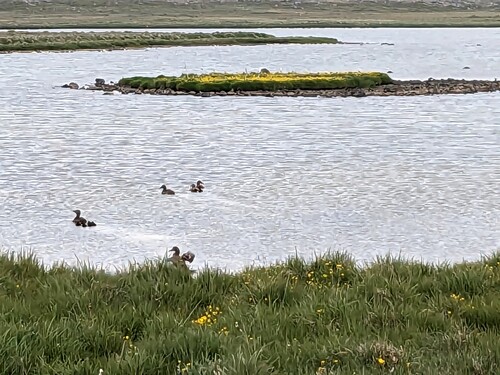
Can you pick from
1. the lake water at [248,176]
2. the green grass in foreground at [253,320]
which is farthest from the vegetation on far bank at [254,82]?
the green grass in foreground at [253,320]

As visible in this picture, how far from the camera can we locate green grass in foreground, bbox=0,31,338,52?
110875 millimetres

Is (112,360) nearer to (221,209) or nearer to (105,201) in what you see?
(221,209)

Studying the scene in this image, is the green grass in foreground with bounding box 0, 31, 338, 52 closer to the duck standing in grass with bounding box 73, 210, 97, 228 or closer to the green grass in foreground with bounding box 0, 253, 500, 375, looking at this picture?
the duck standing in grass with bounding box 73, 210, 97, 228

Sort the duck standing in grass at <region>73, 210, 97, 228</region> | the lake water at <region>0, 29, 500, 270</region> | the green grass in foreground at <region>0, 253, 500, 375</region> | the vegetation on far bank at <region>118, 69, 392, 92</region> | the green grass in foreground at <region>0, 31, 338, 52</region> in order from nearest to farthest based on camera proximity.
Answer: the green grass in foreground at <region>0, 253, 500, 375</region>, the lake water at <region>0, 29, 500, 270</region>, the duck standing in grass at <region>73, 210, 97, 228</region>, the vegetation on far bank at <region>118, 69, 392, 92</region>, the green grass in foreground at <region>0, 31, 338, 52</region>

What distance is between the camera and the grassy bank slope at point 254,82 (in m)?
61.5

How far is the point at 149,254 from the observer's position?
619 inches

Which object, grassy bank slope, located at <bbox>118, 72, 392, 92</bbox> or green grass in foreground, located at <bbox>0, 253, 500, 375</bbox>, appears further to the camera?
grassy bank slope, located at <bbox>118, 72, 392, 92</bbox>

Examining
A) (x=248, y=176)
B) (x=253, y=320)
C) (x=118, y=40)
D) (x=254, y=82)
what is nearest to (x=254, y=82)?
(x=254, y=82)

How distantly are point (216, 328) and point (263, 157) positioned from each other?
73.0ft

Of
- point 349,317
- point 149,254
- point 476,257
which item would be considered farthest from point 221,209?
point 349,317

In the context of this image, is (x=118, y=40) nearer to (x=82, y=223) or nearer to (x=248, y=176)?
(x=248, y=176)

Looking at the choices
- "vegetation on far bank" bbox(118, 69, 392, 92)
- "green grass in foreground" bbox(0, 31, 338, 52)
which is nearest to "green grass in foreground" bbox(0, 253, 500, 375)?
"vegetation on far bank" bbox(118, 69, 392, 92)

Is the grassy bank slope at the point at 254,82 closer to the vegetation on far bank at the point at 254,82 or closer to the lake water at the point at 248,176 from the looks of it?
the vegetation on far bank at the point at 254,82

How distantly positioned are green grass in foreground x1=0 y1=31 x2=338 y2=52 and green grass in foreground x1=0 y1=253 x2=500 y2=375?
101011 mm
